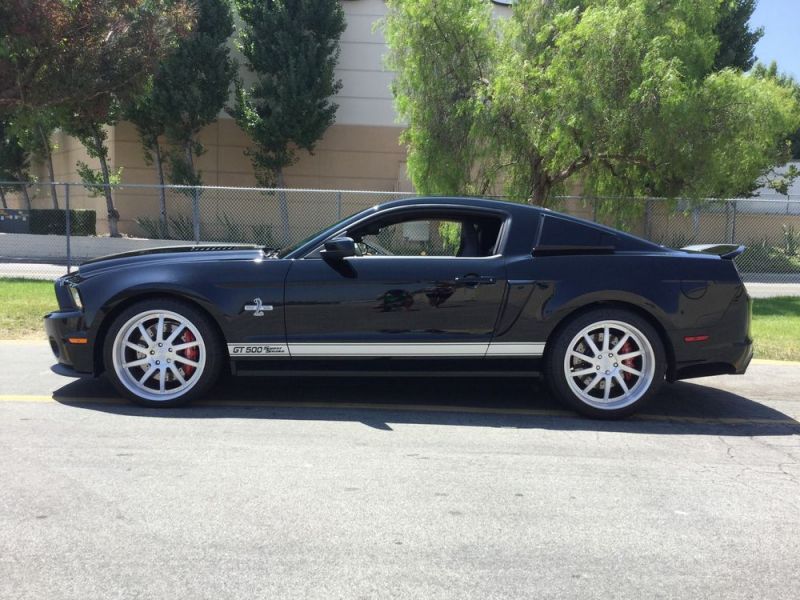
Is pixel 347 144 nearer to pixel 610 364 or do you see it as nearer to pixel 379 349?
pixel 379 349

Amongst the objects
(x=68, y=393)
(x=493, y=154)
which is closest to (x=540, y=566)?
(x=68, y=393)

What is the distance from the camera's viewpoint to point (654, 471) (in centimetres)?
440

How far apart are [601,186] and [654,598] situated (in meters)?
13.5

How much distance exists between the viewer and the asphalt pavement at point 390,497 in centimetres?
308

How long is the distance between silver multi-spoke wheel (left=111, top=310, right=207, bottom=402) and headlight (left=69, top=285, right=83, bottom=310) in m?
0.38

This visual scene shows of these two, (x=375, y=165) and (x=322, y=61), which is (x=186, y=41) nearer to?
(x=322, y=61)

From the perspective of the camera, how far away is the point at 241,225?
19.3 m

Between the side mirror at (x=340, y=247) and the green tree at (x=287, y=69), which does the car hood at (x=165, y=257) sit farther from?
the green tree at (x=287, y=69)

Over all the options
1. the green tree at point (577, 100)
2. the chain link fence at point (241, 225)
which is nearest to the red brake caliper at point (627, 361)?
the green tree at point (577, 100)

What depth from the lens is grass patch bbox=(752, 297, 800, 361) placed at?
805 centimetres

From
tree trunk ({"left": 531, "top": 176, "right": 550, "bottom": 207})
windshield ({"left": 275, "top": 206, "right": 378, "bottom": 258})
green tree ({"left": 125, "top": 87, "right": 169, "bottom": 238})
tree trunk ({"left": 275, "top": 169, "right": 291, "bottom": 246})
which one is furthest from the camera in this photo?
green tree ({"left": 125, "top": 87, "right": 169, "bottom": 238})

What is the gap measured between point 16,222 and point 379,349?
1981 centimetres

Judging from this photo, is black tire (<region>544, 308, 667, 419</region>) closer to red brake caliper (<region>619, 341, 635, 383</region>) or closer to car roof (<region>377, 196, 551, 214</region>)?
→ red brake caliper (<region>619, 341, 635, 383</region>)

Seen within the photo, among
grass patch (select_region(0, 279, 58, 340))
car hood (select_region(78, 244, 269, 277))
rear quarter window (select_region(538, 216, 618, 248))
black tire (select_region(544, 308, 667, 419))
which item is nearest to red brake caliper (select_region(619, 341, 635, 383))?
black tire (select_region(544, 308, 667, 419))
